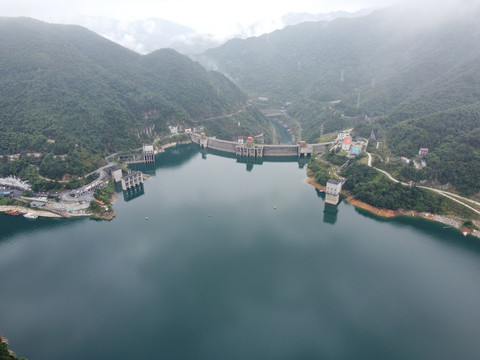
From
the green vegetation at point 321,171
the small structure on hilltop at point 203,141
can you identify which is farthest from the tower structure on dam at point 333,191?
the small structure on hilltop at point 203,141

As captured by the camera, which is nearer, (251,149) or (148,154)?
(148,154)

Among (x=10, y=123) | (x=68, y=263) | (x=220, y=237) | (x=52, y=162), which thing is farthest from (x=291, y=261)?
(x=10, y=123)

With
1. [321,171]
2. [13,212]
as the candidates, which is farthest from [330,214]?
[13,212]

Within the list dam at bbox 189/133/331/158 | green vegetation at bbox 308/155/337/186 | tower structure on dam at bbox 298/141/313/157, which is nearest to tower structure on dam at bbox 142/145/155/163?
dam at bbox 189/133/331/158

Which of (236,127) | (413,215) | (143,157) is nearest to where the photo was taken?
(413,215)

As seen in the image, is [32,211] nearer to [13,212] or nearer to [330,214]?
[13,212]

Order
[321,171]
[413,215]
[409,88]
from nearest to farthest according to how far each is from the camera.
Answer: [413,215]
[321,171]
[409,88]

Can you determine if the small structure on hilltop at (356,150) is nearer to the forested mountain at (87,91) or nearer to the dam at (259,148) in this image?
the dam at (259,148)
